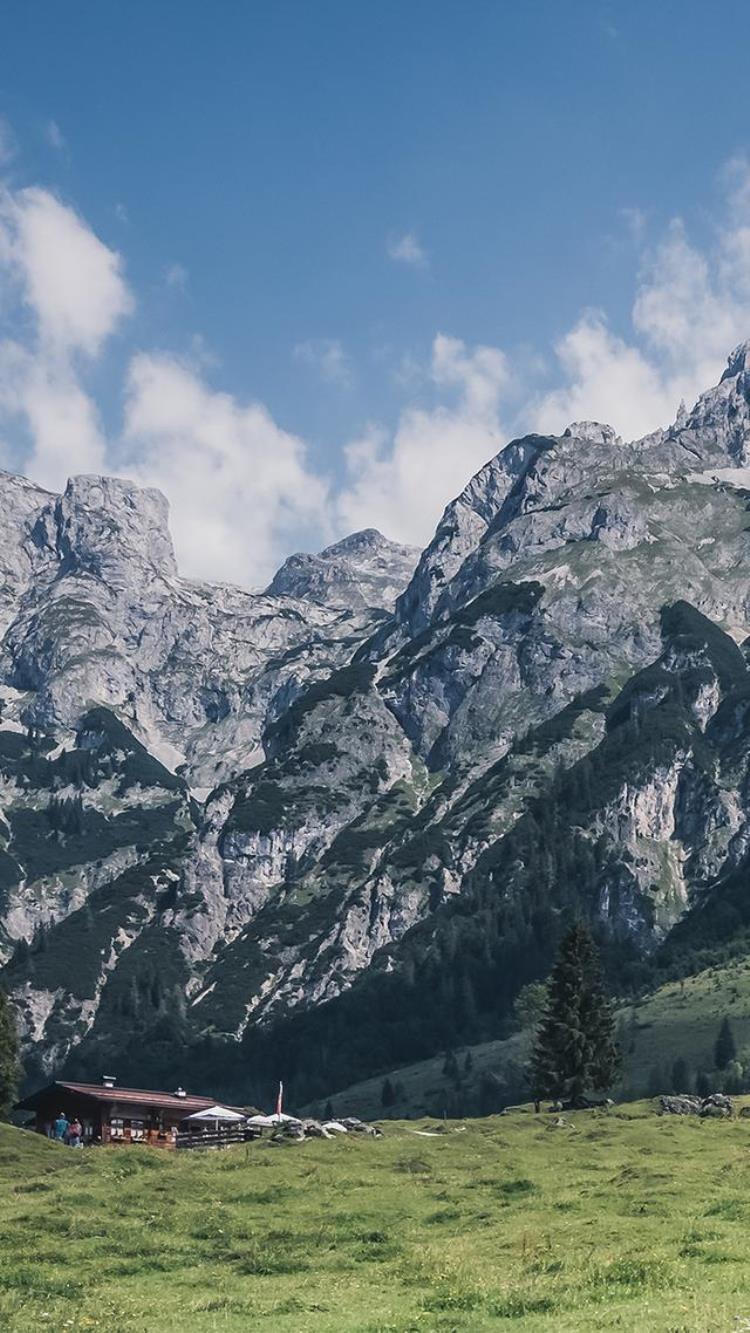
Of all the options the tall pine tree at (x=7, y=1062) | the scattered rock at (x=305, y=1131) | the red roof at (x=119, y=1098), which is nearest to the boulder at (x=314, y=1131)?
the scattered rock at (x=305, y=1131)

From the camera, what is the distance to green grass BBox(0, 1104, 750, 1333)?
37031 mm

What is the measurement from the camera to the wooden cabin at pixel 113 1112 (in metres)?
121

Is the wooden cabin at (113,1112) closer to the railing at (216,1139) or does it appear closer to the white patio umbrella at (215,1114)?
the white patio umbrella at (215,1114)

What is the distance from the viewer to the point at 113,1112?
12144 centimetres

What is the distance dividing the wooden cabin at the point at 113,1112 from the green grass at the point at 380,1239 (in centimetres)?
3427

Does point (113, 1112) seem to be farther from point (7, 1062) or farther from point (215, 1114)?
point (7, 1062)

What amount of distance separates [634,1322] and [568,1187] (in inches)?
1261

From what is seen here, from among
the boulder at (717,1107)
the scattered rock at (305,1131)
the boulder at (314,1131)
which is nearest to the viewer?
the scattered rock at (305,1131)

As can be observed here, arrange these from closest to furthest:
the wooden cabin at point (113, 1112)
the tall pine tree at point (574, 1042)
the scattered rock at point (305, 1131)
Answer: the scattered rock at point (305, 1131)
the wooden cabin at point (113, 1112)
the tall pine tree at point (574, 1042)

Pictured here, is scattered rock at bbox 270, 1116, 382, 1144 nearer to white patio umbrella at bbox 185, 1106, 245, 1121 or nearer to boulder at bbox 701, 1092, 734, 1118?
white patio umbrella at bbox 185, 1106, 245, 1121

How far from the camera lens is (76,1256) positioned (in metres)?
49.4

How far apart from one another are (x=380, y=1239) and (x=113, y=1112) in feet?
242

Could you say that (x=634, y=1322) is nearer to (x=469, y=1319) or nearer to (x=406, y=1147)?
(x=469, y=1319)

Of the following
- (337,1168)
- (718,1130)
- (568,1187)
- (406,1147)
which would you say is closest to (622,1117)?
(718,1130)
